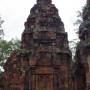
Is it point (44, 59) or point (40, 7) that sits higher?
point (40, 7)

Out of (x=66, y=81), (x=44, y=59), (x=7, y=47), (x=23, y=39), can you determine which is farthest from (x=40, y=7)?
(x=7, y=47)

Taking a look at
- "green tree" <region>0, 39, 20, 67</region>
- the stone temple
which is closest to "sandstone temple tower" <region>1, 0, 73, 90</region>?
the stone temple

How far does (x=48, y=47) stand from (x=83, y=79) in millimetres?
2051

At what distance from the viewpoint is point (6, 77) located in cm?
1736

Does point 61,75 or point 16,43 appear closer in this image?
point 61,75

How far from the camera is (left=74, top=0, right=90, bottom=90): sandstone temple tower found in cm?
1301

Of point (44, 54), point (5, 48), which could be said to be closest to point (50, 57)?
point (44, 54)

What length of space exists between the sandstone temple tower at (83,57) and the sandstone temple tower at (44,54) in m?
0.47

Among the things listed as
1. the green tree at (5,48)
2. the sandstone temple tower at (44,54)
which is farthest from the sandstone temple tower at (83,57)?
the green tree at (5,48)

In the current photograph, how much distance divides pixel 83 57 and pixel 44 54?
185cm

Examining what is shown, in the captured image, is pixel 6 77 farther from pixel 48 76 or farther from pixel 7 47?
pixel 7 47

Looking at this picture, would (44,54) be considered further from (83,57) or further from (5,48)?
(5,48)

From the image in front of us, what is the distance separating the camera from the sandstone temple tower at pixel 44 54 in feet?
46.8

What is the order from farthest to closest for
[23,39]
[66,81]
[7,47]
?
1. [7,47]
2. [23,39]
3. [66,81]
